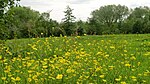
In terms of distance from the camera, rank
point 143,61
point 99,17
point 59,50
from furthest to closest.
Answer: point 99,17 → point 59,50 → point 143,61

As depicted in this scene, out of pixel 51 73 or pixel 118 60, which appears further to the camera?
pixel 118 60

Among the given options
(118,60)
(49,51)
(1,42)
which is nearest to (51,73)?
(118,60)

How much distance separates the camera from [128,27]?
61219mm

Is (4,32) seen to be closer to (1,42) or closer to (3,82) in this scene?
(1,42)

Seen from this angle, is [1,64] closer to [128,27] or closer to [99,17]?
[128,27]

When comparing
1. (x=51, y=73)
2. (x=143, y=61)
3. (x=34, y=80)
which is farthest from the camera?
(x=143, y=61)

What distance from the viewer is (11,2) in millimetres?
9398

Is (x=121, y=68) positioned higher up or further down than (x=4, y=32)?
further down

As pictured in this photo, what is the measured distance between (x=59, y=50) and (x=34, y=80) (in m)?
3.96

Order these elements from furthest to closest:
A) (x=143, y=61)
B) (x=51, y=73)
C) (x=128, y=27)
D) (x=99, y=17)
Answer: (x=99, y=17) < (x=128, y=27) < (x=143, y=61) < (x=51, y=73)

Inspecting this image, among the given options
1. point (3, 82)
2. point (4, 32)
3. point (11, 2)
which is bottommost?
point (3, 82)

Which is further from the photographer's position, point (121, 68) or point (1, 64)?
point (1, 64)

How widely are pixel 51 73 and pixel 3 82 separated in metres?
0.88

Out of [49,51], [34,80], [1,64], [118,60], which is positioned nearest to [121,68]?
[118,60]
